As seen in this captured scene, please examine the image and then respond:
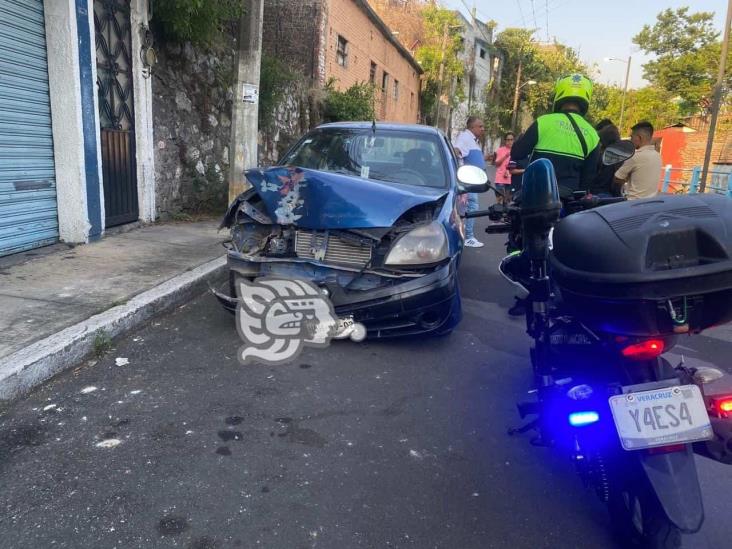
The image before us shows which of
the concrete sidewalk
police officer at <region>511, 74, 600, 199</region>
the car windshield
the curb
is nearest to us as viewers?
the curb

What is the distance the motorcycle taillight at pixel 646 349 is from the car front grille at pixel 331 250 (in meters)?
2.16

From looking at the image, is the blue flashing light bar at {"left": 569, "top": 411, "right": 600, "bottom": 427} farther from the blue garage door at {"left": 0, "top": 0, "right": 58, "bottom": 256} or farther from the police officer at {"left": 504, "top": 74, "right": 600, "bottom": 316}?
the blue garage door at {"left": 0, "top": 0, "right": 58, "bottom": 256}

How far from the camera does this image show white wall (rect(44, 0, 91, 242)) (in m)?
5.80

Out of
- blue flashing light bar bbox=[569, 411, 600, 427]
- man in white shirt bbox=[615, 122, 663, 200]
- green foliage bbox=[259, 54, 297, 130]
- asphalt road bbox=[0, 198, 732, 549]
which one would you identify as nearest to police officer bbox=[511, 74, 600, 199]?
man in white shirt bbox=[615, 122, 663, 200]

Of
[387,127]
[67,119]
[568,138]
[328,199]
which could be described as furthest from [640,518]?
[67,119]

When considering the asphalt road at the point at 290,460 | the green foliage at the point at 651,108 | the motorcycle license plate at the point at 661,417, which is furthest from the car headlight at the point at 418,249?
the green foliage at the point at 651,108

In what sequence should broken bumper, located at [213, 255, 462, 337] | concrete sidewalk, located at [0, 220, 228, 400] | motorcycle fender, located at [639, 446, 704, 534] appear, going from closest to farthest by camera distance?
motorcycle fender, located at [639, 446, 704, 534] < concrete sidewalk, located at [0, 220, 228, 400] < broken bumper, located at [213, 255, 462, 337]

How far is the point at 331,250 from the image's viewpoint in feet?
12.9

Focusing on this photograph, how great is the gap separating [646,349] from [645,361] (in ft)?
0.21

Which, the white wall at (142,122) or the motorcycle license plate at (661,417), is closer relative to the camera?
the motorcycle license plate at (661,417)

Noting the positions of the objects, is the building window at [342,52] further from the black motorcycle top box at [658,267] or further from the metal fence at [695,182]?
the black motorcycle top box at [658,267]

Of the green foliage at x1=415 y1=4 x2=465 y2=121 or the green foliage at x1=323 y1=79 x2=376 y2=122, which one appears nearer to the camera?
the green foliage at x1=323 y1=79 x2=376 y2=122

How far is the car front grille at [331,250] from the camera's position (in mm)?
3883

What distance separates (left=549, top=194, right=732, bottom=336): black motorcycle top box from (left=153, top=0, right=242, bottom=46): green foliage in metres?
6.81
